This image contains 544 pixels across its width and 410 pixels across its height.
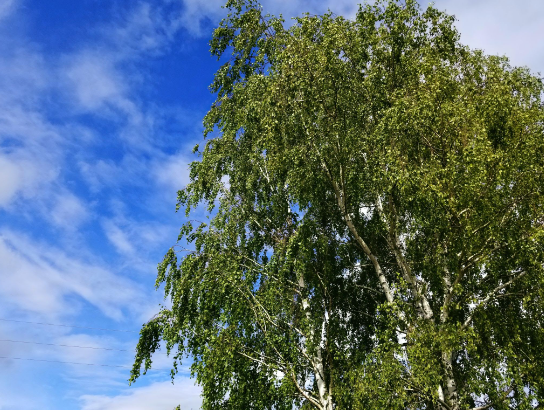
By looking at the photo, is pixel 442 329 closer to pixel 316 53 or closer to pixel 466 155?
pixel 466 155

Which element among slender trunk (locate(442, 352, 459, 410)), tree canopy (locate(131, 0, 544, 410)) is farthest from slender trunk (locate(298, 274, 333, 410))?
slender trunk (locate(442, 352, 459, 410))

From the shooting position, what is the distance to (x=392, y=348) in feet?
34.6

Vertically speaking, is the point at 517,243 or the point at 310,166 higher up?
the point at 310,166

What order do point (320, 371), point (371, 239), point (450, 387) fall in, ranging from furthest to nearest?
point (371, 239) → point (320, 371) → point (450, 387)

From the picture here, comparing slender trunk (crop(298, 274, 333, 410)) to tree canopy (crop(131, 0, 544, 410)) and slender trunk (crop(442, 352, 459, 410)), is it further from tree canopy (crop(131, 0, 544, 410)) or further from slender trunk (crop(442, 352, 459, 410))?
slender trunk (crop(442, 352, 459, 410))

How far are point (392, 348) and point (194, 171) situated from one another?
10.1 m

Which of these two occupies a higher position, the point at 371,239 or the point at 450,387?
the point at 371,239

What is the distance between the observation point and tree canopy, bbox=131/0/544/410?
10.7 m

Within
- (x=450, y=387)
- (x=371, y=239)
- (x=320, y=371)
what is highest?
(x=371, y=239)

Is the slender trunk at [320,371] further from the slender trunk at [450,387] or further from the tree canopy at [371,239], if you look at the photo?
the slender trunk at [450,387]

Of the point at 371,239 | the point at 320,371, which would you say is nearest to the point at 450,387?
the point at 320,371

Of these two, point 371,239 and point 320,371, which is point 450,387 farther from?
point 371,239

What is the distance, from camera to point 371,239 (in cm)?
1473

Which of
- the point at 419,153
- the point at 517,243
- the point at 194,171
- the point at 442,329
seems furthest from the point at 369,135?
the point at 194,171
